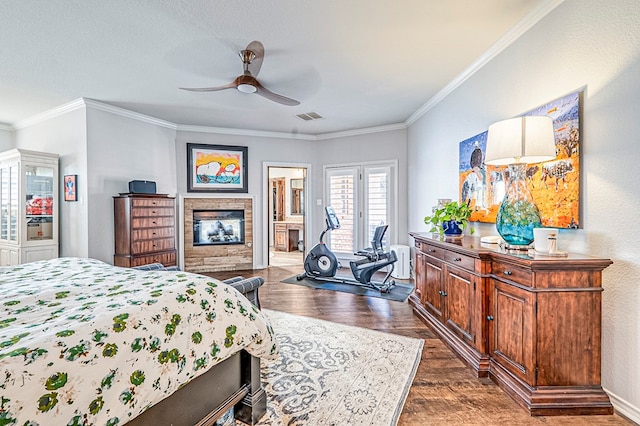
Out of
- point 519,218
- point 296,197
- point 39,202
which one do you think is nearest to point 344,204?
point 296,197

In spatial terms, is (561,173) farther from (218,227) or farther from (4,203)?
(4,203)

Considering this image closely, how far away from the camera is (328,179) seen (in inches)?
248

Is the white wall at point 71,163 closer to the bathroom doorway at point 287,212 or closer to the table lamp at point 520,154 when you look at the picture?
the bathroom doorway at point 287,212

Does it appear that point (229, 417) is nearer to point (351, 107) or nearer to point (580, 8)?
point (580, 8)

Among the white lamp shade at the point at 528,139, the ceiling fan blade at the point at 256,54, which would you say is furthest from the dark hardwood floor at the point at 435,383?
the ceiling fan blade at the point at 256,54

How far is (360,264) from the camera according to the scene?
4535 millimetres

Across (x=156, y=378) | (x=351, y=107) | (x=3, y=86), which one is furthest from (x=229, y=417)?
(x=3, y=86)

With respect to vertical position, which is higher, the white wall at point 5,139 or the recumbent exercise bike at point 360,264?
the white wall at point 5,139

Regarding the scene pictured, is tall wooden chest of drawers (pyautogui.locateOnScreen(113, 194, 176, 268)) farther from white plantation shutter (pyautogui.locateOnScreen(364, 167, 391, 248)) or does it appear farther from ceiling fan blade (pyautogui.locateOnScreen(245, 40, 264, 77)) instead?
white plantation shutter (pyautogui.locateOnScreen(364, 167, 391, 248))

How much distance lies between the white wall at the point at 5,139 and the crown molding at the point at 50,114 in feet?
0.53

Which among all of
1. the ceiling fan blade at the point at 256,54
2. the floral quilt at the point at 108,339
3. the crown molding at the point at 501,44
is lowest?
the floral quilt at the point at 108,339

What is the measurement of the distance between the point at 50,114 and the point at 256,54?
13.5ft

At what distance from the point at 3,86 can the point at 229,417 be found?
15.8ft

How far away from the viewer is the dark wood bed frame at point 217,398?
129 cm
